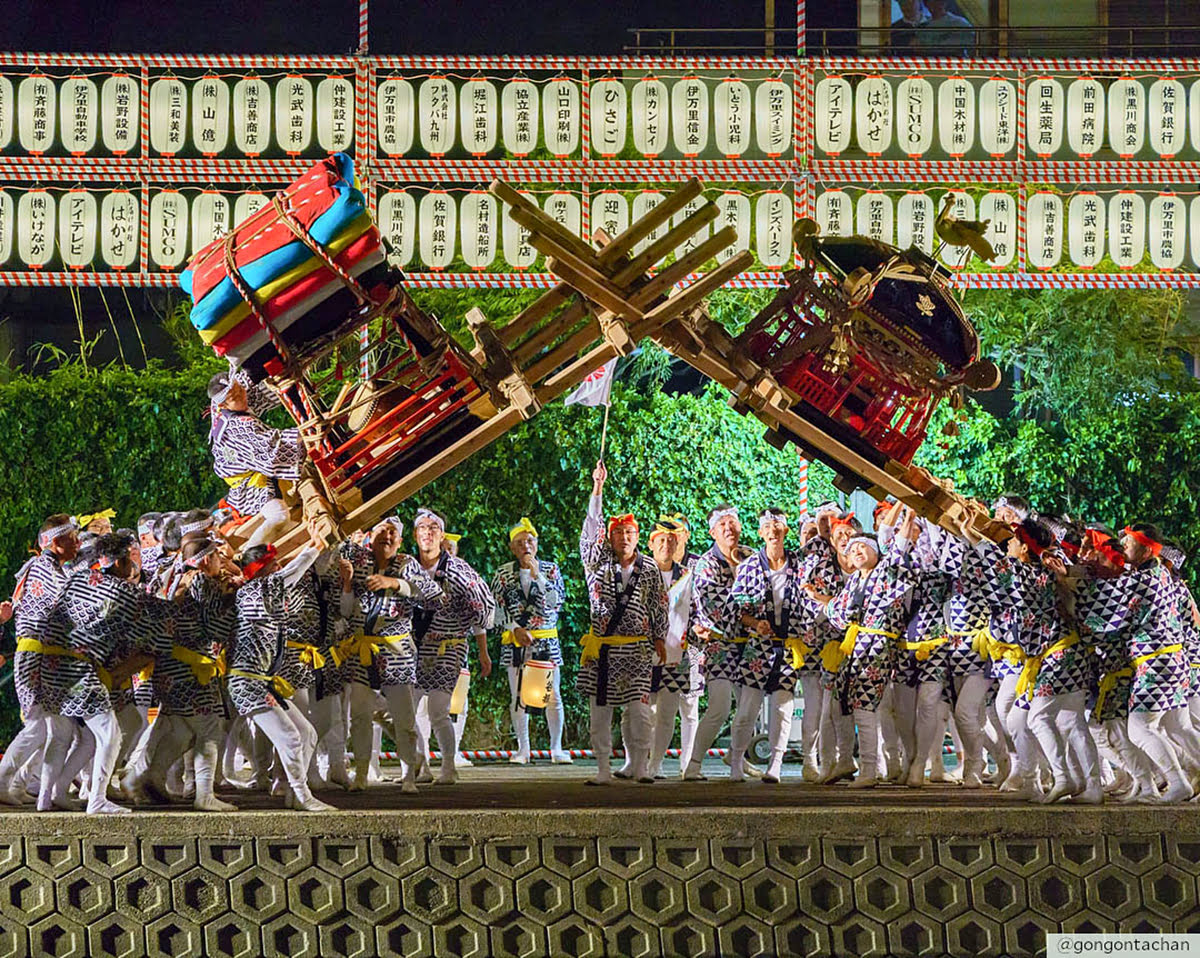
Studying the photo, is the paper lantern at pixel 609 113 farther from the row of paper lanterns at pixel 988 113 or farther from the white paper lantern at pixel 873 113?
the white paper lantern at pixel 873 113

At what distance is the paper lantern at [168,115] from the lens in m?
10.6

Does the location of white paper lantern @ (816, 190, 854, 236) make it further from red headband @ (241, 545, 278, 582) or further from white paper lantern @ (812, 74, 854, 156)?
red headband @ (241, 545, 278, 582)

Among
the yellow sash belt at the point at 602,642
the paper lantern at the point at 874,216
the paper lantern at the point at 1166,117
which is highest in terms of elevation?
the paper lantern at the point at 1166,117

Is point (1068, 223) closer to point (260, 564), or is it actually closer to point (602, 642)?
point (602, 642)

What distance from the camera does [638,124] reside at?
10648 millimetres

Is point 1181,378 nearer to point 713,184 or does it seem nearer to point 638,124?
point 713,184

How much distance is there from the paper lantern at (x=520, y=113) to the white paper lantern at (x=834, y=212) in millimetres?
1863

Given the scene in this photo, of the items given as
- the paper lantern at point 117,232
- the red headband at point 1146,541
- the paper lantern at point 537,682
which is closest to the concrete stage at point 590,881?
the red headband at point 1146,541

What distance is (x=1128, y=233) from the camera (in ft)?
35.0

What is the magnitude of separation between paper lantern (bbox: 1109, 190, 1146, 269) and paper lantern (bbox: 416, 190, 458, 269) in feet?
13.7

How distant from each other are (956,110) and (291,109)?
420 centimetres

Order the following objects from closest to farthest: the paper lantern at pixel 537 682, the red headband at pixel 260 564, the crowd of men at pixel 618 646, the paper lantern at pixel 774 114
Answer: the red headband at pixel 260 564
the crowd of men at pixel 618 646
the paper lantern at pixel 537 682
the paper lantern at pixel 774 114

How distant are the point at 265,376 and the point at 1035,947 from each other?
389 cm

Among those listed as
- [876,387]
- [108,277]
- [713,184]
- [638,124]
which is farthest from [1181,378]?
[108,277]
